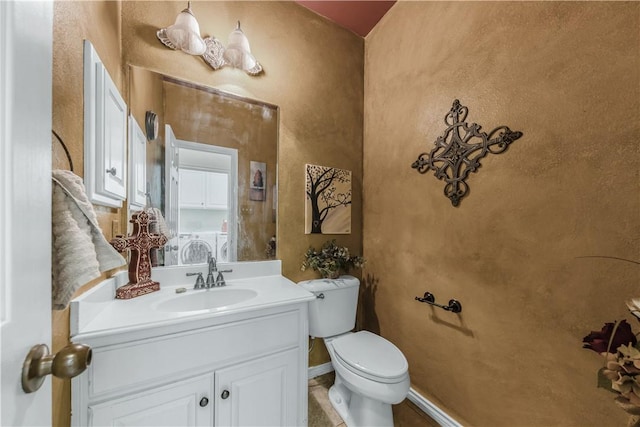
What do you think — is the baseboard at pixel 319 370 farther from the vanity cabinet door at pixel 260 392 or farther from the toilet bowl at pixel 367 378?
the vanity cabinet door at pixel 260 392

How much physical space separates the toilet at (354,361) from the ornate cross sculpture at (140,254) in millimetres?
840

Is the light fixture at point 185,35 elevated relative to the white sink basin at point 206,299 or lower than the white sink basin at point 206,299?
elevated

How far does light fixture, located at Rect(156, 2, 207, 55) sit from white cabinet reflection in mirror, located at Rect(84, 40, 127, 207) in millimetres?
480

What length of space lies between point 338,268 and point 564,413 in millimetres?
Result: 1160

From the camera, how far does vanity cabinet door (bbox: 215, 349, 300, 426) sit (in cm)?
98

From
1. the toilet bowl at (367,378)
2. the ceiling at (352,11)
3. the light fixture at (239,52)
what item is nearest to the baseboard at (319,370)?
the toilet bowl at (367,378)

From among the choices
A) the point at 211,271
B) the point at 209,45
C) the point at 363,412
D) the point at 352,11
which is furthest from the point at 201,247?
the point at 352,11

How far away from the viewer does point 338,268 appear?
5.41 ft

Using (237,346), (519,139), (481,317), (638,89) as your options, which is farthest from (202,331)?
(638,89)

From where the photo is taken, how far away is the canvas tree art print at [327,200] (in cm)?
169

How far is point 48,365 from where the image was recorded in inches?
14.4

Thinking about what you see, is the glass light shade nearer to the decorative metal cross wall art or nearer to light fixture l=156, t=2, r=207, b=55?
light fixture l=156, t=2, r=207, b=55

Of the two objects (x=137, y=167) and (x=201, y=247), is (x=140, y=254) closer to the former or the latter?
(x=201, y=247)

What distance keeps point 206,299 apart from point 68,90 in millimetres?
987
